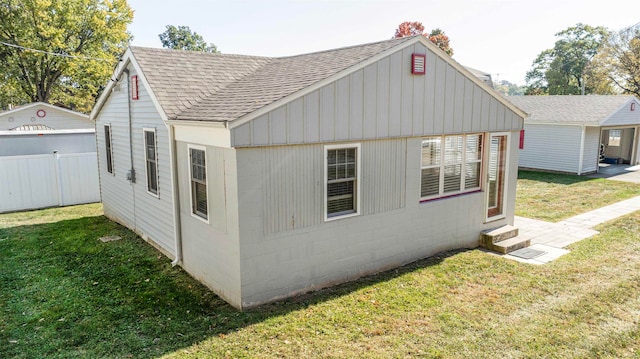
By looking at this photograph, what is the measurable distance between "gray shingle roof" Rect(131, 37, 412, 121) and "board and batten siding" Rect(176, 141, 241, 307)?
0.66 m

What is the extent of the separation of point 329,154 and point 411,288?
98.8 inches

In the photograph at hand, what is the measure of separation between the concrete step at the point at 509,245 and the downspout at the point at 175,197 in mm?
6226

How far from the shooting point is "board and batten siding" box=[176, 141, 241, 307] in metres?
6.07

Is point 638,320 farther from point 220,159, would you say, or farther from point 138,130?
point 138,130

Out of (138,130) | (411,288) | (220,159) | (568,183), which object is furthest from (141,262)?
(568,183)

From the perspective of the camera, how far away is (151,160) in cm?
875

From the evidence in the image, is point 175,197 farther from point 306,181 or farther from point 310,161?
point 310,161

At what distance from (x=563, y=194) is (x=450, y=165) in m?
8.76

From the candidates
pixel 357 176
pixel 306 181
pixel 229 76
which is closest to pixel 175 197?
pixel 306 181

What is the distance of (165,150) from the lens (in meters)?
7.89

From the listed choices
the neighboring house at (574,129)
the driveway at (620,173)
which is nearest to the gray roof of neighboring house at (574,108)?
the neighboring house at (574,129)

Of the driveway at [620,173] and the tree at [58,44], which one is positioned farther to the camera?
the tree at [58,44]

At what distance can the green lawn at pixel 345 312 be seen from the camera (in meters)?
5.16

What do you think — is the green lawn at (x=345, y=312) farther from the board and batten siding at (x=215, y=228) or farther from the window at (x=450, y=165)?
the window at (x=450, y=165)
